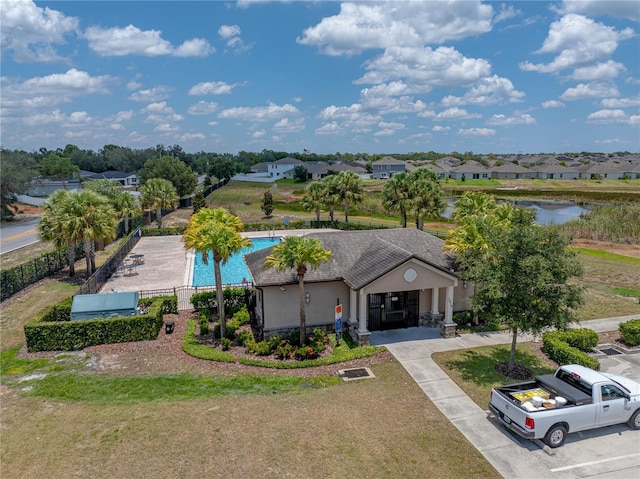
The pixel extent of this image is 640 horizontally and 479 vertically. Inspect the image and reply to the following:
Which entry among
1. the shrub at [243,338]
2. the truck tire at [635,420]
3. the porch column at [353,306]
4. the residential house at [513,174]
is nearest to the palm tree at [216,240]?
the shrub at [243,338]

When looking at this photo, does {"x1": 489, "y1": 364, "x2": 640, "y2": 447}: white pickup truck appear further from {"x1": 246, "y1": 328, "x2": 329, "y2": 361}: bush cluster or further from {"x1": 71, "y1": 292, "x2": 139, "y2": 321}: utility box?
{"x1": 71, "y1": 292, "x2": 139, "y2": 321}: utility box

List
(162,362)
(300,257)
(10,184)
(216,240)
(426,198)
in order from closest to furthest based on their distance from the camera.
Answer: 1. (162,362)
2. (300,257)
3. (216,240)
4. (426,198)
5. (10,184)

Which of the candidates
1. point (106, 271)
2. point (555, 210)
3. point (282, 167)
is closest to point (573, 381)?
point (106, 271)

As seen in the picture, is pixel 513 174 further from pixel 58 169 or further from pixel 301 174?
pixel 58 169

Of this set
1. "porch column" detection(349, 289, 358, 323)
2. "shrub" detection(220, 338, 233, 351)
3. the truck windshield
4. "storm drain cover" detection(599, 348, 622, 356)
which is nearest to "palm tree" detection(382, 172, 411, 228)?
"porch column" detection(349, 289, 358, 323)

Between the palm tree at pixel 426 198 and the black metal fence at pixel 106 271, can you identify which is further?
the palm tree at pixel 426 198

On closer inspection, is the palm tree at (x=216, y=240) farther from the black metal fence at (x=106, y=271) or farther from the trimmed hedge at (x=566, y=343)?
the trimmed hedge at (x=566, y=343)

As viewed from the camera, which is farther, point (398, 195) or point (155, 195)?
point (155, 195)
